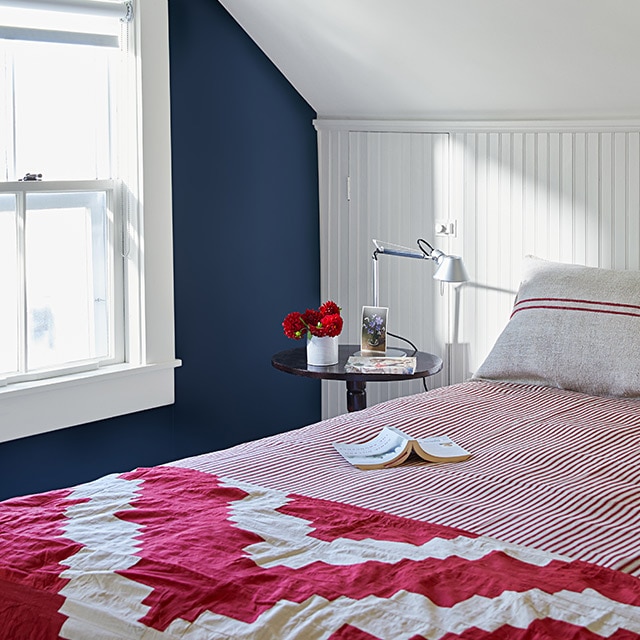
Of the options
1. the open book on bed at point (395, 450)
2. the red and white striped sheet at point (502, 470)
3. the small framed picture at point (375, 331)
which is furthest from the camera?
the small framed picture at point (375, 331)

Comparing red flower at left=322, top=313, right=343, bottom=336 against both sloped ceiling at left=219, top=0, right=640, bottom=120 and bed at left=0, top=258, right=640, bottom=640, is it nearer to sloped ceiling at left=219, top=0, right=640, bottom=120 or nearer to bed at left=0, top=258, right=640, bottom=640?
bed at left=0, top=258, right=640, bottom=640

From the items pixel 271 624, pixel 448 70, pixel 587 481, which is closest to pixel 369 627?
pixel 271 624

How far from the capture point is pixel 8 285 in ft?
10.2

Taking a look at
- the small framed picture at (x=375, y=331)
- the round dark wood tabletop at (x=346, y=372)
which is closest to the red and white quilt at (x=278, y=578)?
the round dark wood tabletop at (x=346, y=372)

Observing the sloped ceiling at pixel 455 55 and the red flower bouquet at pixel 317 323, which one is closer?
the sloped ceiling at pixel 455 55

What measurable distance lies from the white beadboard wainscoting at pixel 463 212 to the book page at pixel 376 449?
1496mm

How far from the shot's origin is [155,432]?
3.51 metres

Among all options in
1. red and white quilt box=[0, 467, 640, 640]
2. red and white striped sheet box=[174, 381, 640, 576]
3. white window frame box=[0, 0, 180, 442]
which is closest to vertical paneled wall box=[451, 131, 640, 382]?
red and white striped sheet box=[174, 381, 640, 576]

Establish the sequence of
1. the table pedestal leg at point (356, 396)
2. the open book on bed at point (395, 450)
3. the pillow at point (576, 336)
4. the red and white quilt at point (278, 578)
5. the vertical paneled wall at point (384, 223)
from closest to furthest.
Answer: the red and white quilt at point (278, 578) → the open book on bed at point (395, 450) → the pillow at point (576, 336) → the table pedestal leg at point (356, 396) → the vertical paneled wall at point (384, 223)

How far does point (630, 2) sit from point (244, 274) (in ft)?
A: 5.48

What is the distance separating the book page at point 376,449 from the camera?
232 centimetres

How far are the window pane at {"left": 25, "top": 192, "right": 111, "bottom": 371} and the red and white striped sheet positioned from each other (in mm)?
1027

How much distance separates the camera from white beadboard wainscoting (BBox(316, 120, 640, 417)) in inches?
141

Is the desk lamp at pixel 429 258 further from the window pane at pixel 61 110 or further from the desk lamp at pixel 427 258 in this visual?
the window pane at pixel 61 110
